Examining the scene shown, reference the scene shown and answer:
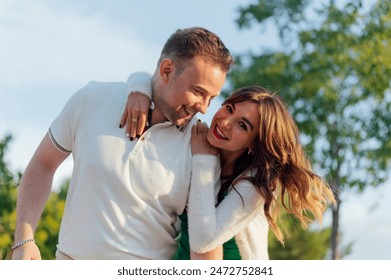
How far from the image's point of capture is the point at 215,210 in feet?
13.3

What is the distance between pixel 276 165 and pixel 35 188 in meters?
1.54

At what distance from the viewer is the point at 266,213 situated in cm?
423

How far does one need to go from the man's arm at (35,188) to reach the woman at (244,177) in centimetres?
94

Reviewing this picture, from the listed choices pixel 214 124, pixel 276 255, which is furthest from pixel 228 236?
pixel 276 255

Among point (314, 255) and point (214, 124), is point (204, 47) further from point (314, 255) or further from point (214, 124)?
point (314, 255)

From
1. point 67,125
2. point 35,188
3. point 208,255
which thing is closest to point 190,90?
point 67,125

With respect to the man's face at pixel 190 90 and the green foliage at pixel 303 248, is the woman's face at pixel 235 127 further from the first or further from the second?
the green foliage at pixel 303 248

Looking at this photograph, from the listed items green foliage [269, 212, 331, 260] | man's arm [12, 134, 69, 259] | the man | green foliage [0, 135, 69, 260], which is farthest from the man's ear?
green foliage [269, 212, 331, 260]

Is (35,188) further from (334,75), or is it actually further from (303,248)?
(303,248)

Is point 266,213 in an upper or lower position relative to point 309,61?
lower
